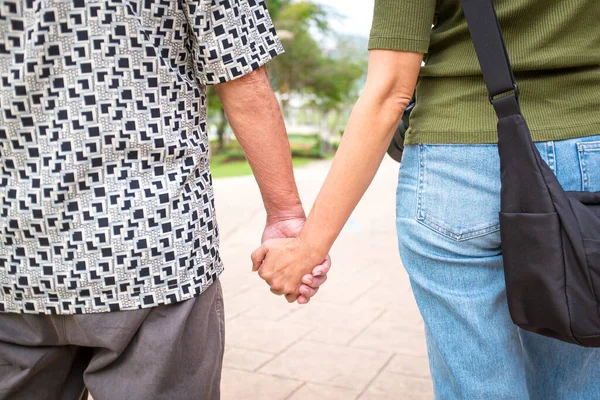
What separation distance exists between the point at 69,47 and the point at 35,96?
0.11 meters

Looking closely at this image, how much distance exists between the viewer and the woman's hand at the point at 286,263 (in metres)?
1.71

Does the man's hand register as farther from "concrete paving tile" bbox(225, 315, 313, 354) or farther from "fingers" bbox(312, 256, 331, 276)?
"concrete paving tile" bbox(225, 315, 313, 354)

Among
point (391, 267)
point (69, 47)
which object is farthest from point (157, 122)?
point (391, 267)

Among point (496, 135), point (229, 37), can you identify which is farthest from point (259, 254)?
point (496, 135)

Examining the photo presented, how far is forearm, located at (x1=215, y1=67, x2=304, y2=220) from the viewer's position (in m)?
1.54

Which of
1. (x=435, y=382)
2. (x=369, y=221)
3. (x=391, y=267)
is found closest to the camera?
(x=435, y=382)

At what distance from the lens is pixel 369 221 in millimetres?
7070

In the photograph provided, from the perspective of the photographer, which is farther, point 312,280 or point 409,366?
point 409,366

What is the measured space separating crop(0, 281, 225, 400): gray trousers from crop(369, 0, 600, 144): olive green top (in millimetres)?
610

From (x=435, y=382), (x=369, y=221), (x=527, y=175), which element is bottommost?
(x=369, y=221)

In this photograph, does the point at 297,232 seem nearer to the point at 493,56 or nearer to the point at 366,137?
the point at 366,137

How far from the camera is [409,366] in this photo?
331cm

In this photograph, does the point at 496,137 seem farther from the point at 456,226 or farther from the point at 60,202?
the point at 60,202

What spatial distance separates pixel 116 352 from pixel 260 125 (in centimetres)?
56
